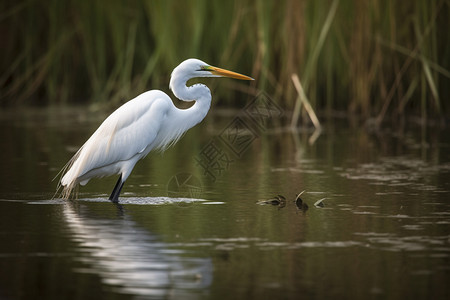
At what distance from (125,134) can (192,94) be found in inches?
28.5

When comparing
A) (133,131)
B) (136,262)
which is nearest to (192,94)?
(133,131)

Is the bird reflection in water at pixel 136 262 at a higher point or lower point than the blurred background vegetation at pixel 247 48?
lower

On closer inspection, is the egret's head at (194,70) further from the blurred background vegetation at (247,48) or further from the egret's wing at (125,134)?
the blurred background vegetation at (247,48)

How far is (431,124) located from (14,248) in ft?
31.8

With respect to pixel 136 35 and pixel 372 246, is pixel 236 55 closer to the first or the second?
pixel 136 35

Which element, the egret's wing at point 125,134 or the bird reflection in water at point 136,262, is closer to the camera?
the bird reflection in water at point 136,262

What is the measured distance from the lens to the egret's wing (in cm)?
796

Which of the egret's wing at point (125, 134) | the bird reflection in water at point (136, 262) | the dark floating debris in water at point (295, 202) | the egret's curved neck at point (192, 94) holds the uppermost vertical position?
the egret's curved neck at point (192, 94)

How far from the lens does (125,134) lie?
809 centimetres

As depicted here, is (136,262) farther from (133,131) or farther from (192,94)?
(192,94)

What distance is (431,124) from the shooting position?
562 inches

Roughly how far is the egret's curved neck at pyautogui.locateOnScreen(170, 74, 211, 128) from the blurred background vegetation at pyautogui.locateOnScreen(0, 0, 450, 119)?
15.4 ft

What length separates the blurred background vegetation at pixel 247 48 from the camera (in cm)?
1304

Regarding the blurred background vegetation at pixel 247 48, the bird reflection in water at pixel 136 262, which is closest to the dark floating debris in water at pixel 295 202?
the bird reflection in water at pixel 136 262
